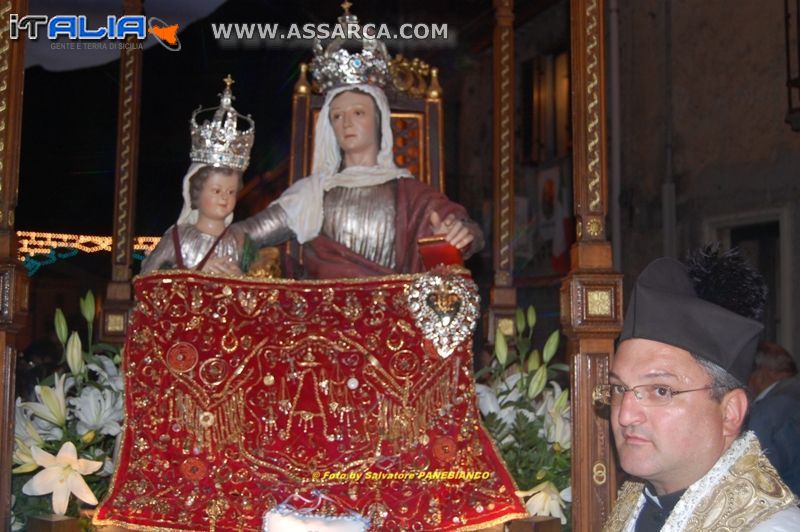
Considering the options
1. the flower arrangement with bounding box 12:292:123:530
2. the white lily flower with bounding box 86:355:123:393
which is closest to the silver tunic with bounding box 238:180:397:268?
the white lily flower with bounding box 86:355:123:393

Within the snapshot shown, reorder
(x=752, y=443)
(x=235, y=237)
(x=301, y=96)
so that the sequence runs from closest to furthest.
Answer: (x=752, y=443) < (x=235, y=237) < (x=301, y=96)

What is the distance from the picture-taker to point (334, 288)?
15.0 ft

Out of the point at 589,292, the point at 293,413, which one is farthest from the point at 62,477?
the point at 589,292

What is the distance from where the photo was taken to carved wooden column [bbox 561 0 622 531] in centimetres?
436

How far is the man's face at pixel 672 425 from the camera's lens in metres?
1.98

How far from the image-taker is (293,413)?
14.1ft

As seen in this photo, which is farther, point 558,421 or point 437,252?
point 437,252

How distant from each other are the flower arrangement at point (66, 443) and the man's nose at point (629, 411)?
2.76 metres

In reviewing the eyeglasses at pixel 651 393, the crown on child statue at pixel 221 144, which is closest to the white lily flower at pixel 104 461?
the crown on child statue at pixel 221 144

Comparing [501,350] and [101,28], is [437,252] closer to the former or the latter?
[501,350]

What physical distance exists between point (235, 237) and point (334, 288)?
0.91 m

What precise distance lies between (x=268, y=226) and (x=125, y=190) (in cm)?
102

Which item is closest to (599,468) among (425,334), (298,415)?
(425,334)

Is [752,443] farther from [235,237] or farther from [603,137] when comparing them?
[235,237]
